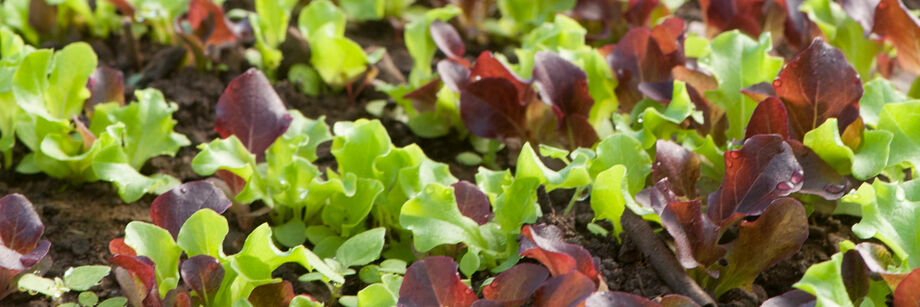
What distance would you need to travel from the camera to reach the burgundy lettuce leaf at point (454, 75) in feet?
7.63

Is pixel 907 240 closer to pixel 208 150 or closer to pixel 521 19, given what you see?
pixel 208 150

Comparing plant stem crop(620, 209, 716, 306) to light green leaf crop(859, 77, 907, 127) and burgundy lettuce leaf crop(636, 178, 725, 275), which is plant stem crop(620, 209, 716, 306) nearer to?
burgundy lettuce leaf crop(636, 178, 725, 275)

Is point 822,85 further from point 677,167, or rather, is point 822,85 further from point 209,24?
point 209,24

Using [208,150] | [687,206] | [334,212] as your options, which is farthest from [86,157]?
[687,206]

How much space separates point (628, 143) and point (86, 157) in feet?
3.89

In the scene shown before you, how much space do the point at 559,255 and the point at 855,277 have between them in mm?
526

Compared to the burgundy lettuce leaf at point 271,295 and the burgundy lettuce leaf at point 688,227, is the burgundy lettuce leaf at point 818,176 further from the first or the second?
the burgundy lettuce leaf at point 271,295

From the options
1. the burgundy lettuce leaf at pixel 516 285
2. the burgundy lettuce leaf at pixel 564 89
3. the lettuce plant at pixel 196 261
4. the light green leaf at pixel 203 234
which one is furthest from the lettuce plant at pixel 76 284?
the burgundy lettuce leaf at pixel 564 89

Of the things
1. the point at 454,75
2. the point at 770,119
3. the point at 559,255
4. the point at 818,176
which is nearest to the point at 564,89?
the point at 454,75

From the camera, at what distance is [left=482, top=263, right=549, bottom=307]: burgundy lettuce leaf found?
1.60 m

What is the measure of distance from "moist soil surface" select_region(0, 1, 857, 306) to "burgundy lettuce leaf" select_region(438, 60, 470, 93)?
227mm

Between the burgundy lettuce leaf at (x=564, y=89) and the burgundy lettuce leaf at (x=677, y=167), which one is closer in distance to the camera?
the burgundy lettuce leaf at (x=677, y=167)

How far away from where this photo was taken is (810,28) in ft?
9.02

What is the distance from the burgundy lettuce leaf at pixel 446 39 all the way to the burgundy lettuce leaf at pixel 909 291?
1.33 meters
